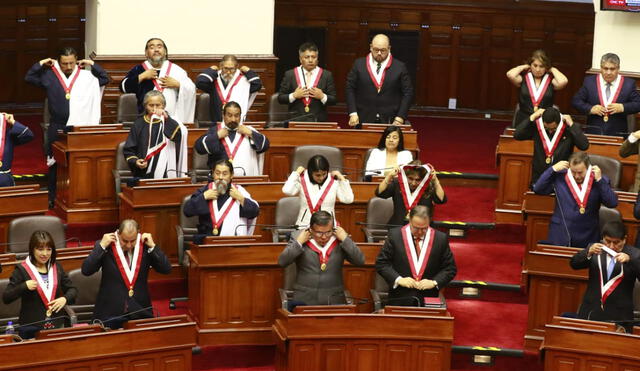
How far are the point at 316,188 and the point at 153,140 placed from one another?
3.93 feet

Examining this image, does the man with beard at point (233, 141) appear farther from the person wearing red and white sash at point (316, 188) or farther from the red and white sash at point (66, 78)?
the red and white sash at point (66, 78)

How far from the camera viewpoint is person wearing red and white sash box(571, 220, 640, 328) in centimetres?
623

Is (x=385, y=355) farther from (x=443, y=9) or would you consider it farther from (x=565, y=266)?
(x=443, y=9)

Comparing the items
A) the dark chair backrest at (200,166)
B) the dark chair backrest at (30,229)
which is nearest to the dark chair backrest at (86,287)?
the dark chair backrest at (30,229)

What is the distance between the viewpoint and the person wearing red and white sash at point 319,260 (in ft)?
20.9

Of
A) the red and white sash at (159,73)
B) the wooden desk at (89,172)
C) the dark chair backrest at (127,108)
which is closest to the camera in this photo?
the wooden desk at (89,172)

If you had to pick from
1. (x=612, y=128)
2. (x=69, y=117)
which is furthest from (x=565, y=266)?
(x=69, y=117)

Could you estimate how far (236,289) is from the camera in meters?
6.86

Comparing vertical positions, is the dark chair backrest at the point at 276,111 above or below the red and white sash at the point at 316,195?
above

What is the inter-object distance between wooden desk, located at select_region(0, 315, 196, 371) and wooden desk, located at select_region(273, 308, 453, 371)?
531mm

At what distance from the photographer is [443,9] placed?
1120 cm

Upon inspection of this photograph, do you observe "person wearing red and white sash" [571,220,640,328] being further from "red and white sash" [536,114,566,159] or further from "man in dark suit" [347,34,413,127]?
"man in dark suit" [347,34,413,127]

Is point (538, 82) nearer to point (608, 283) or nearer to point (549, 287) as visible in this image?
point (549, 287)

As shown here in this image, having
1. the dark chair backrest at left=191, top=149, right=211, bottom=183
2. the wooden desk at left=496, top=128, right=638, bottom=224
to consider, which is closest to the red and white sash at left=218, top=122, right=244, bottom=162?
the dark chair backrest at left=191, top=149, right=211, bottom=183
